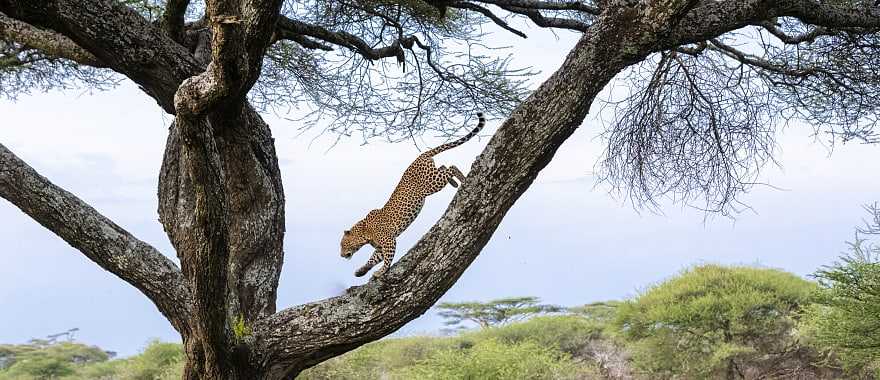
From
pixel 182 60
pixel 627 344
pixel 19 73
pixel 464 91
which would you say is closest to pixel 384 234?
pixel 182 60

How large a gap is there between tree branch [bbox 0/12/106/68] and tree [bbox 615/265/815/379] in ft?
25.2

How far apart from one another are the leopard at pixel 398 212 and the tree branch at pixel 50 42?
1.54 meters

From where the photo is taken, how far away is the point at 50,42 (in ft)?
13.8

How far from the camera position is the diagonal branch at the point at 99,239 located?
3596 mm

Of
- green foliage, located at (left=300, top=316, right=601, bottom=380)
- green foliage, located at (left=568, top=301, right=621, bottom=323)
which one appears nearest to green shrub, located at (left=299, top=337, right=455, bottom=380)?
green foliage, located at (left=300, top=316, right=601, bottom=380)

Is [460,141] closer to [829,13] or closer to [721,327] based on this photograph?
[829,13]

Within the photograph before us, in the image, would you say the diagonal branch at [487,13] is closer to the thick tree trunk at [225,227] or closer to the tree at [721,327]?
the thick tree trunk at [225,227]

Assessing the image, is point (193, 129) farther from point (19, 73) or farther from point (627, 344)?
point (627, 344)

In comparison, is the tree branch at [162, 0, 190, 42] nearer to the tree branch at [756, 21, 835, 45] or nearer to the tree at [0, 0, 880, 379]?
the tree at [0, 0, 880, 379]

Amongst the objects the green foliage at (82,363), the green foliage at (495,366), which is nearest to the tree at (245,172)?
the green foliage at (495,366)

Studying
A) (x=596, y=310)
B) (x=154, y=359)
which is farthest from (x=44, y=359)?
(x=596, y=310)

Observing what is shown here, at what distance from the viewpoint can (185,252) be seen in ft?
9.46

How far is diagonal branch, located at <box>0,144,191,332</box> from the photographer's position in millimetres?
3596

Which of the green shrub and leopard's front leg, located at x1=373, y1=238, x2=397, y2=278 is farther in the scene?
the green shrub
